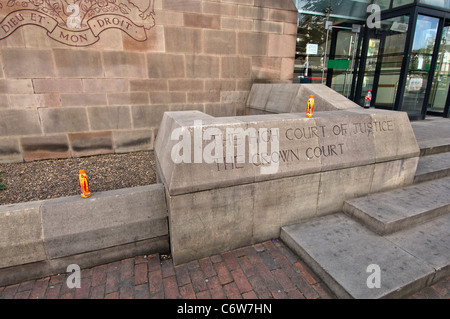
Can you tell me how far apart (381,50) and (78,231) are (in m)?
11.8

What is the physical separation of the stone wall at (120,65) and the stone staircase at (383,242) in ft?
14.5

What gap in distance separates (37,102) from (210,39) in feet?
13.7

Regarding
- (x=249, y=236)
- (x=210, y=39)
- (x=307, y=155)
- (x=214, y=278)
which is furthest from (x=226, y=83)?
(x=214, y=278)

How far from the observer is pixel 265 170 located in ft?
10.5

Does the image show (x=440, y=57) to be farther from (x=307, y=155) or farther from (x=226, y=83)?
(x=307, y=155)

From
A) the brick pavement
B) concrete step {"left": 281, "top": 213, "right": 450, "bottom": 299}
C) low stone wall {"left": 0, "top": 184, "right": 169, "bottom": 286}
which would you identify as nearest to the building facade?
concrete step {"left": 281, "top": 213, "right": 450, "bottom": 299}

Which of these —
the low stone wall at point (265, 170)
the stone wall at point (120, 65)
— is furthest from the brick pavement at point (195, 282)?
the stone wall at point (120, 65)

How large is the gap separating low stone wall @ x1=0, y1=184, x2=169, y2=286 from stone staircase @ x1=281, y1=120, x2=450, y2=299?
6.26ft

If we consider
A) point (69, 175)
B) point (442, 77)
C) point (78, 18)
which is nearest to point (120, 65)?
point (78, 18)

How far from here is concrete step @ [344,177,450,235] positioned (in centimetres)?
344

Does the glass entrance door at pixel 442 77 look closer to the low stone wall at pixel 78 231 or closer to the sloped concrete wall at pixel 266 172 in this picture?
the sloped concrete wall at pixel 266 172

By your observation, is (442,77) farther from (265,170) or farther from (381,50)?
(265,170)

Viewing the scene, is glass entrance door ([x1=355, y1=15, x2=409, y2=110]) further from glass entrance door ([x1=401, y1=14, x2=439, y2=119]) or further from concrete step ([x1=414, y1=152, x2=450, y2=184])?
concrete step ([x1=414, y1=152, x2=450, y2=184])

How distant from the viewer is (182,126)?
2928mm
